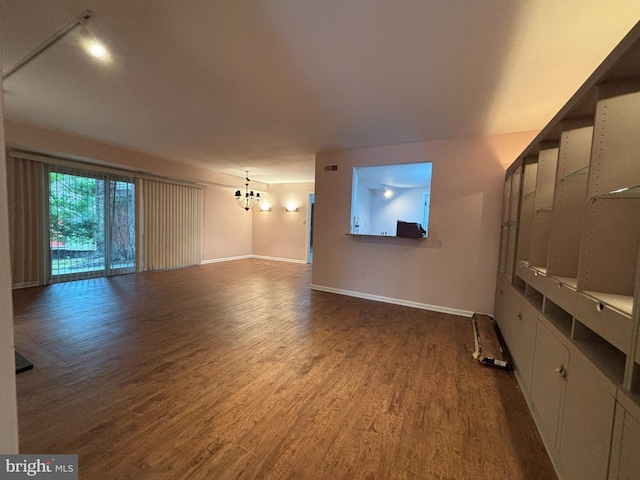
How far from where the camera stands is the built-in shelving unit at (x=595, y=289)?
3.50 feet

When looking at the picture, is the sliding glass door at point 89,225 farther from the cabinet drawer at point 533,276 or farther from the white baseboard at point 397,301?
the cabinet drawer at point 533,276

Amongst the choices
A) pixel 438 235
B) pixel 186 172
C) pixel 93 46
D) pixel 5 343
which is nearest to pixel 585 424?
pixel 5 343

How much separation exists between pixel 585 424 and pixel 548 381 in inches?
18.7

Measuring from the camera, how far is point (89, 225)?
534cm

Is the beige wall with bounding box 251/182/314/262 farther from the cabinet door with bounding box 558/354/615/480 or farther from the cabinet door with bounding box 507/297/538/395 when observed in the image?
the cabinet door with bounding box 558/354/615/480

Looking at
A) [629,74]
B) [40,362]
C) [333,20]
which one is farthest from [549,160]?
[40,362]

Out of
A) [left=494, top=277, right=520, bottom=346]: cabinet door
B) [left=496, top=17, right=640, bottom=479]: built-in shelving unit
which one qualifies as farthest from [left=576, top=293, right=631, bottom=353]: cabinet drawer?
[left=494, top=277, right=520, bottom=346]: cabinet door

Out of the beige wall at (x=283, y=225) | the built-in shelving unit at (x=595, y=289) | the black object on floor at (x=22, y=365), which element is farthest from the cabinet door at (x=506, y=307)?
the beige wall at (x=283, y=225)

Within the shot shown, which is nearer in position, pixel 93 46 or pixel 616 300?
pixel 616 300

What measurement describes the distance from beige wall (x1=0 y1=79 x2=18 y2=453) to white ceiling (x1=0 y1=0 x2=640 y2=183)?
5.81 feet

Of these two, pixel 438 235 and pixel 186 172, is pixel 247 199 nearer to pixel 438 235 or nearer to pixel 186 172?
pixel 186 172

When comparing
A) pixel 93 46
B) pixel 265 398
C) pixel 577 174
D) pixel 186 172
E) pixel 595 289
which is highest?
pixel 93 46

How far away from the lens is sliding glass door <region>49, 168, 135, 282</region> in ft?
16.2

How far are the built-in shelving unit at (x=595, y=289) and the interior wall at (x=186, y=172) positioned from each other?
21.5ft
